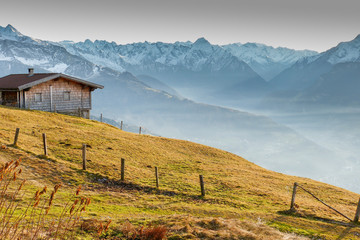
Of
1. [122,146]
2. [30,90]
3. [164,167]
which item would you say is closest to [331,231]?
[164,167]

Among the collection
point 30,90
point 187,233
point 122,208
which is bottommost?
point 122,208

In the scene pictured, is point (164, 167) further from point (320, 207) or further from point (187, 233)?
point (187, 233)

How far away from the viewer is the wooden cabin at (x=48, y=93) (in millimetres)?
56562

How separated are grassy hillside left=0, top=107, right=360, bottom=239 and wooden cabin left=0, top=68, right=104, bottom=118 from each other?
13359mm

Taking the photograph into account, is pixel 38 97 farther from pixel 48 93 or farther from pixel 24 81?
pixel 24 81

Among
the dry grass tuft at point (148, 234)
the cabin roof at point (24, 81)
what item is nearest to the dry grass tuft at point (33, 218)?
the dry grass tuft at point (148, 234)

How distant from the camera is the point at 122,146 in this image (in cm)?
3978

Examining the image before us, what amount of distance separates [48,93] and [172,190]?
43.8 meters

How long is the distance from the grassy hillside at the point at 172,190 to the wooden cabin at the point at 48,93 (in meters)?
13.4

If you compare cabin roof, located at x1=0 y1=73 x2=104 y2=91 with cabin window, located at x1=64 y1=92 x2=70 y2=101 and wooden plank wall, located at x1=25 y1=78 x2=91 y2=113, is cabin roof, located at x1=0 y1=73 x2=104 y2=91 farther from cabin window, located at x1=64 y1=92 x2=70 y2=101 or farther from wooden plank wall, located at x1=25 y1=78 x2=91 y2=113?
cabin window, located at x1=64 y1=92 x2=70 y2=101

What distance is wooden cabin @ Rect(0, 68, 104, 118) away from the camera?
186 ft

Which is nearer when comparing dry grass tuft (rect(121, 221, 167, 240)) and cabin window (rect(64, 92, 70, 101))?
dry grass tuft (rect(121, 221, 167, 240))

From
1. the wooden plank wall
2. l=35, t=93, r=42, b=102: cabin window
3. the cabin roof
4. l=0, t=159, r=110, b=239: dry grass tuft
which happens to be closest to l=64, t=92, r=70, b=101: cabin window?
the wooden plank wall

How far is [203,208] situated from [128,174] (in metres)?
9.39
